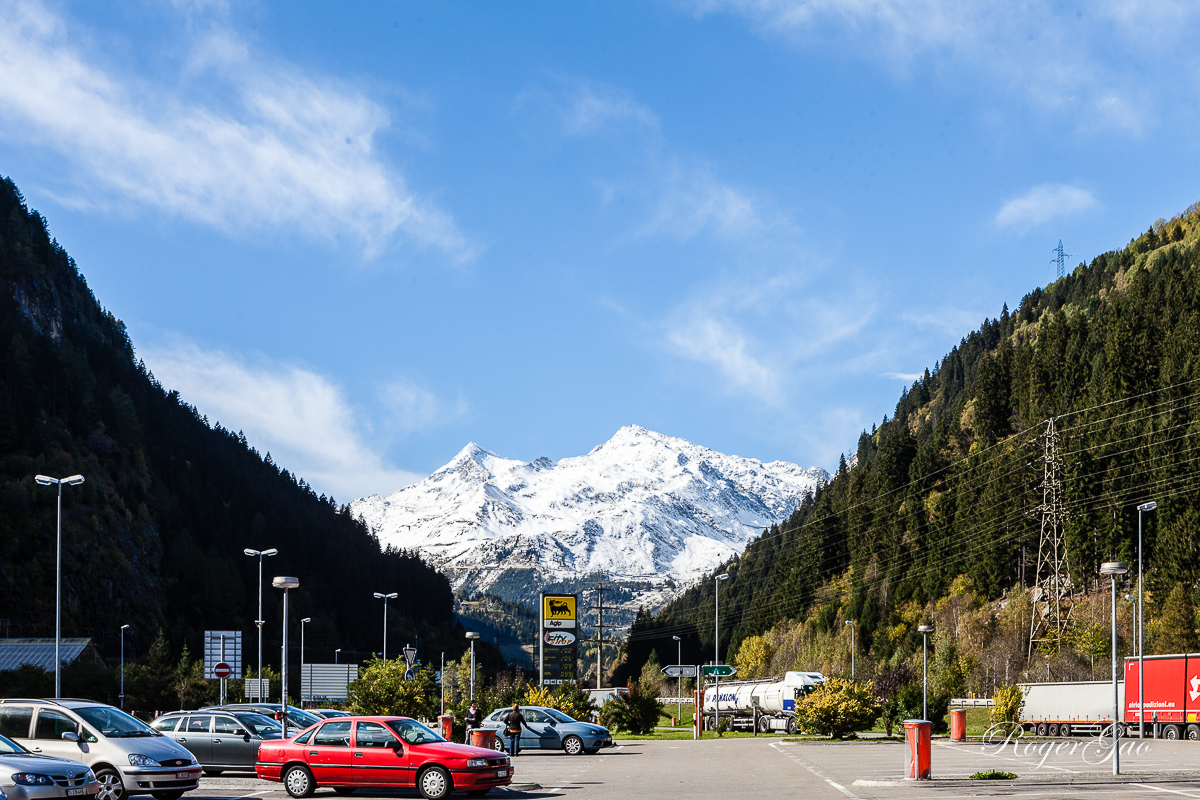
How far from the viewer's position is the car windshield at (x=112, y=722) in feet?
65.6

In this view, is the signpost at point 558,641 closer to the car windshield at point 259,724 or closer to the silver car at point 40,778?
the car windshield at point 259,724

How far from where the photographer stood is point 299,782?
71.4 feet

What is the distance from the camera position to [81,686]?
3231 inches

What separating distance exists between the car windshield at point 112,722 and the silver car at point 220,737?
661cm

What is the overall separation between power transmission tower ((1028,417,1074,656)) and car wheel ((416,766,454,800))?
54.5m

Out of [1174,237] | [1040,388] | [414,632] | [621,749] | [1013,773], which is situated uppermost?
[1174,237]

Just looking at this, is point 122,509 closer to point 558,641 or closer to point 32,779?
point 558,641

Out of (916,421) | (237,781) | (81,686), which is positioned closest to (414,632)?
(916,421)

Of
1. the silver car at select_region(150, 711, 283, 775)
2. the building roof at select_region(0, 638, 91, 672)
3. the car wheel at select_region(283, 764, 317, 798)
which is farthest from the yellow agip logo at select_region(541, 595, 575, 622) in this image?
the building roof at select_region(0, 638, 91, 672)

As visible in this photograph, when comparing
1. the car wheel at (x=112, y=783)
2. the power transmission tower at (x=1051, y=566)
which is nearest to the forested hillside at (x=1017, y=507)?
the power transmission tower at (x=1051, y=566)

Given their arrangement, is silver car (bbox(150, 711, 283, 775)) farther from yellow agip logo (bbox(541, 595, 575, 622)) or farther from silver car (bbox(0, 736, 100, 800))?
yellow agip logo (bbox(541, 595, 575, 622))

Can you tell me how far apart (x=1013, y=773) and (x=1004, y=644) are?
194 ft

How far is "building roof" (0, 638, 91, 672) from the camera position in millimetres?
89375

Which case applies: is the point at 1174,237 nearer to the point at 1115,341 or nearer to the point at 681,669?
the point at 1115,341
